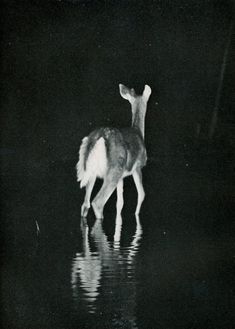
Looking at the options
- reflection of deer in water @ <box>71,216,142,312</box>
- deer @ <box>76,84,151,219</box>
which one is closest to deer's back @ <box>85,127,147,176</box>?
deer @ <box>76,84,151,219</box>

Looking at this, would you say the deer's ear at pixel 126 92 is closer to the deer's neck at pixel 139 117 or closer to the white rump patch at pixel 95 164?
the deer's neck at pixel 139 117

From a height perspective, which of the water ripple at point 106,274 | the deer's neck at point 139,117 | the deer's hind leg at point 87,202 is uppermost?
the deer's neck at point 139,117

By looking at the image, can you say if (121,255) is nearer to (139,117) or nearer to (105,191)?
(105,191)

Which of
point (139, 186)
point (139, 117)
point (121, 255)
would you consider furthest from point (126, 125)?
point (121, 255)

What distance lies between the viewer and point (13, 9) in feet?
5.16

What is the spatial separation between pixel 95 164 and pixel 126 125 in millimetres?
143

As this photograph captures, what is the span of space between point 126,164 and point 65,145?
18 cm

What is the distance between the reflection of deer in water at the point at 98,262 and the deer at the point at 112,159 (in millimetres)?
53

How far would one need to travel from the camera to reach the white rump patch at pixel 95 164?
1.58 m

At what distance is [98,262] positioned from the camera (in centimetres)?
152

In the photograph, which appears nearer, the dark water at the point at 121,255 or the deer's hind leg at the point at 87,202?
the dark water at the point at 121,255

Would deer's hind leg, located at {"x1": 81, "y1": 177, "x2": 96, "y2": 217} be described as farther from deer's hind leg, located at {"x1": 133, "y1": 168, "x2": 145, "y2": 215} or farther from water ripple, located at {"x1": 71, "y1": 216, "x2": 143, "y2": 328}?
deer's hind leg, located at {"x1": 133, "y1": 168, "x2": 145, "y2": 215}

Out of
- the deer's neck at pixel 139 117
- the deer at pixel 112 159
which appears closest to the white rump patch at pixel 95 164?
the deer at pixel 112 159

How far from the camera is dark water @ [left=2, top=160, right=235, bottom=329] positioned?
147 centimetres
